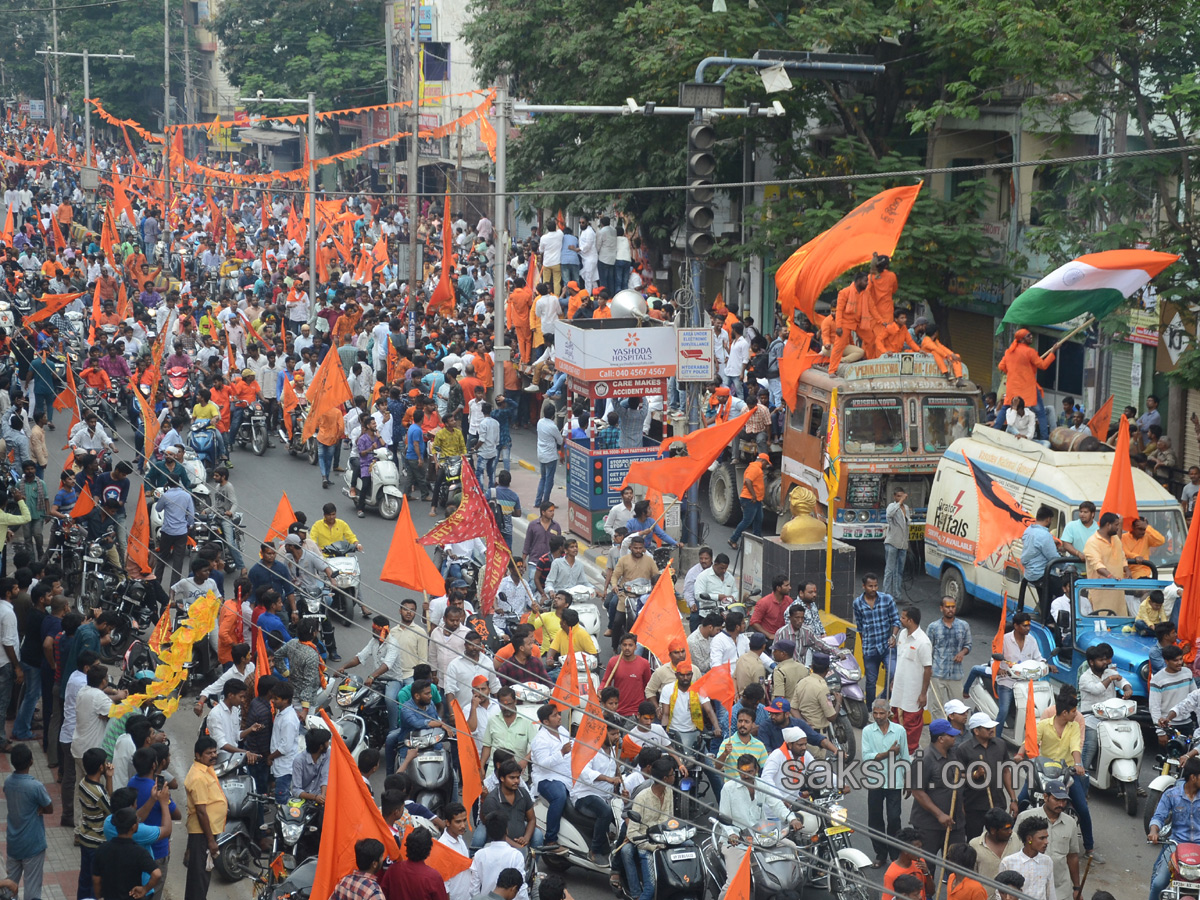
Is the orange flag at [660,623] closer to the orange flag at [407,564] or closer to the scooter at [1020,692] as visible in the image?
the orange flag at [407,564]

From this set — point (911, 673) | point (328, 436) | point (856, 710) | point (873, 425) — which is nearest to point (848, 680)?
point (856, 710)

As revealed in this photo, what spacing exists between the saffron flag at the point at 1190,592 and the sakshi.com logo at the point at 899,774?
2.48 m

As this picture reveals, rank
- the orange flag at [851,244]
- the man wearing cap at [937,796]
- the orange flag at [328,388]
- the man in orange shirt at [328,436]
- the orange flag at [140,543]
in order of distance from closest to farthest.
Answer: the man wearing cap at [937,796] < the orange flag at [140,543] < the orange flag at [851,244] < the orange flag at [328,388] < the man in orange shirt at [328,436]

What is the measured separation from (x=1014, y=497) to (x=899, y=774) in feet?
18.5

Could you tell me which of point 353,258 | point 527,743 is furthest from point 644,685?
point 353,258

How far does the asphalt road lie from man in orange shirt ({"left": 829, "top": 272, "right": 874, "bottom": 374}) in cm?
243

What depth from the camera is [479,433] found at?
21766mm

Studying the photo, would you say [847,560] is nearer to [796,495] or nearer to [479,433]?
[796,495]

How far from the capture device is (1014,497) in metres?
16.2

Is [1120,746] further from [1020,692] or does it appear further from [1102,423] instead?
[1102,423]

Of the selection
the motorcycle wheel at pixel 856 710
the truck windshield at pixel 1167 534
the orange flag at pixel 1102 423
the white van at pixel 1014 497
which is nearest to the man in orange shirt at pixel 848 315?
the white van at pixel 1014 497

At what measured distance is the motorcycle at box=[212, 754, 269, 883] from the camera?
11.1 m

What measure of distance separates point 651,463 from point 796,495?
1.61 meters

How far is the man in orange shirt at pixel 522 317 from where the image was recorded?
90.9 feet
